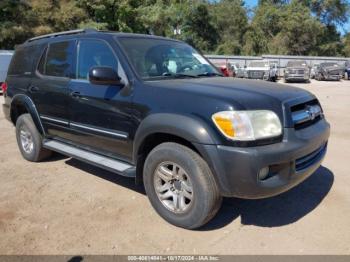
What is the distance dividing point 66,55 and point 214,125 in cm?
260

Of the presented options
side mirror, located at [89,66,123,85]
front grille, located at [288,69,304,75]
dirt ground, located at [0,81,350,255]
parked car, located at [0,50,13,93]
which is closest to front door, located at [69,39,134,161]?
side mirror, located at [89,66,123,85]

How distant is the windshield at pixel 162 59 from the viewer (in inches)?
161

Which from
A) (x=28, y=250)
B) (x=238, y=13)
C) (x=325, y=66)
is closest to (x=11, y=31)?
(x=325, y=66)

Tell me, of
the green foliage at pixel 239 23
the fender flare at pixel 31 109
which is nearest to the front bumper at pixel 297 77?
the green foliage at pixel 239 23

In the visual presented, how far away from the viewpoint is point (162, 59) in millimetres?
4363

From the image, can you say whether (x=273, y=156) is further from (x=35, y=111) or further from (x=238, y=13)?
(x=238, y=13)

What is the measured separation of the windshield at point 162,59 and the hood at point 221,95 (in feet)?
0.97

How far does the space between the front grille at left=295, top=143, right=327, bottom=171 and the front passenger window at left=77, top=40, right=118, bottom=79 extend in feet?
7.11

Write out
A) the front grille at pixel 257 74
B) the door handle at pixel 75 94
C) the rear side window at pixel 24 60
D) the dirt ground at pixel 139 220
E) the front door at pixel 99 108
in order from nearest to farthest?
1. the dirt ground at pixel 139 220
2. the front door at pixel 99 108
3. the door handle at pixel 75 94
4. the rear side window at pixel 24 60
5. the front grille at pixel 257 74

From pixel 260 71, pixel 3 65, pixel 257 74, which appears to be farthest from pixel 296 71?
pixel 3 65

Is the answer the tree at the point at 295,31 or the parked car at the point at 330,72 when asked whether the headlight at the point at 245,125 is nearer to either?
the parked car at the point at 330,72

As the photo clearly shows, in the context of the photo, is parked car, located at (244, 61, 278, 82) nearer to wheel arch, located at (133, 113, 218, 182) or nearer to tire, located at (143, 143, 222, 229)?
wheel arch, located at (133, 113, 218, 182)

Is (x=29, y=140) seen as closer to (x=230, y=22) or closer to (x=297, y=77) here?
(x=297, y=77)

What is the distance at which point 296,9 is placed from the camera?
50.2 m
